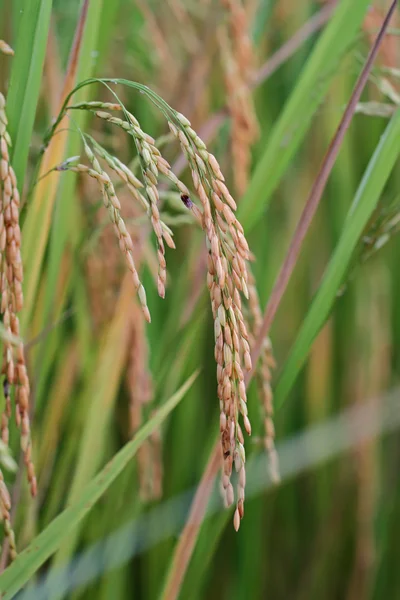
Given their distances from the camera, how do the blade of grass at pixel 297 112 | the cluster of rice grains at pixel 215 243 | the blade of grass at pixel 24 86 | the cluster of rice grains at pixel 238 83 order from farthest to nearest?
1. the cluster of rice grains at pixel 238 83
2. the blade of grass at pixel 297 112
3. the blade of grass at pixel 24 86
4. the cluster of rice grains at pixel 215 243

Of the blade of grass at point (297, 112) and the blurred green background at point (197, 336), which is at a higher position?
the blade of grass at point (297, 112)

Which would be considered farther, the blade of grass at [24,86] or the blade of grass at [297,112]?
the blade of grass at [297,112]

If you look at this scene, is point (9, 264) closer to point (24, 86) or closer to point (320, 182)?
point (24, 86)

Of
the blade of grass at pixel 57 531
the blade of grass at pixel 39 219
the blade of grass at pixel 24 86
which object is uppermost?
the blade of grass at pixel 24 86

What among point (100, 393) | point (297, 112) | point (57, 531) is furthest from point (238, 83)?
point (57, 531)

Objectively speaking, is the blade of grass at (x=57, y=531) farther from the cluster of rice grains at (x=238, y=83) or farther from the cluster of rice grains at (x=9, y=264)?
the cluster of rice grains at (x=238, y=83)

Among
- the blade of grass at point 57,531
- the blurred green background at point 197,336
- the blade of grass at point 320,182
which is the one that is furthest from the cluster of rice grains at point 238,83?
the blade of grass at point 57,531

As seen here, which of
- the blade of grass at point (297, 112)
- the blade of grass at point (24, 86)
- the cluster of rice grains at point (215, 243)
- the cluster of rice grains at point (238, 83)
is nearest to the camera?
the cluster of rice grains at point (215, 243)

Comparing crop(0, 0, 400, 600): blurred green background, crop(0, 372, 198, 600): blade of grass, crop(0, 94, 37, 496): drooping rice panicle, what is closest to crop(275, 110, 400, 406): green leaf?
crop(0, 0, 400, 600): blurred green background

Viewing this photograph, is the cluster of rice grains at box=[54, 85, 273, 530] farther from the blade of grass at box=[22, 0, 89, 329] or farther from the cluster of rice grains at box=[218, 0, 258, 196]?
the cluster of rice grains at box=[218, 0, 258, 196]
